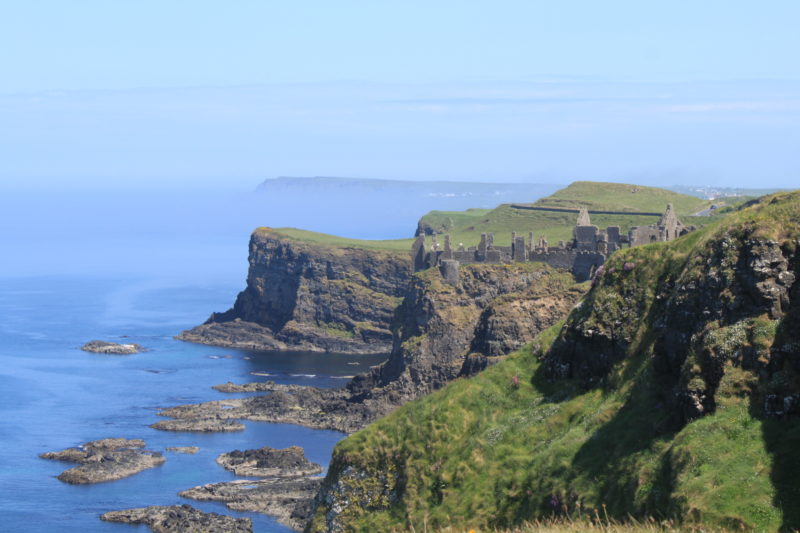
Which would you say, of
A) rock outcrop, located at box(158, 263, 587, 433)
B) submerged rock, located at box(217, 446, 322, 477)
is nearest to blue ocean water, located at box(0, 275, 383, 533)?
submerged rock, located at box(217, 446, 322, 477)

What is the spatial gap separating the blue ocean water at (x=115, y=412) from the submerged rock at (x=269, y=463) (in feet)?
4.44

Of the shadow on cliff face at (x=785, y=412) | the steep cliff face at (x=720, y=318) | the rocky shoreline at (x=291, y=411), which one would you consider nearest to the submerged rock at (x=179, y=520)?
the rocky shoreline at (x=291, y=411)

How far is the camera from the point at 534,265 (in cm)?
11744

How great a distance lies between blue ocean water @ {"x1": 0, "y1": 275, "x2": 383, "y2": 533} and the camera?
91000 mm

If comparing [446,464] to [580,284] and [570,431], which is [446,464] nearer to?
[570,431]

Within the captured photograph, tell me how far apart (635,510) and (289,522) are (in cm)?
5573

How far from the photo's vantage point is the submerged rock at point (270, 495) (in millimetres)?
86188

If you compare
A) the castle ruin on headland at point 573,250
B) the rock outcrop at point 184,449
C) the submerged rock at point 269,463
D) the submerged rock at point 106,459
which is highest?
the castle ruin on headland at point 573,250

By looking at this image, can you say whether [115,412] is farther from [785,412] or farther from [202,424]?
[785,412]

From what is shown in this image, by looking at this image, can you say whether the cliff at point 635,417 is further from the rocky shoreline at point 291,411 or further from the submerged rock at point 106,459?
the rocky shoreline at point 291,411

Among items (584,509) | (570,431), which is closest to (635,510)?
(584,509)

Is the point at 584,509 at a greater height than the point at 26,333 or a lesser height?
greater

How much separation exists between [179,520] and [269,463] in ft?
66.1

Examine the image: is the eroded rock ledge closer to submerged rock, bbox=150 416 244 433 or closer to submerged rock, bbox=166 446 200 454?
submerged rock, bbox=166 446 200 454
